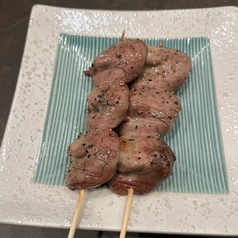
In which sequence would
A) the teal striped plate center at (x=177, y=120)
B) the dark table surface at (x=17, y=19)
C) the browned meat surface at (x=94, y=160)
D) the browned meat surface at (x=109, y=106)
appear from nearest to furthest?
the browned meat surface at (x=94, y=160), the browned meat surface at (x=109, y=106), the teal striped plate center at (x=177, y=120), the dark table surface at (x=17, y=19)

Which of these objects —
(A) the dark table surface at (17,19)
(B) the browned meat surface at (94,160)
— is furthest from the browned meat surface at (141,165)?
(A) the dark table surface at (17,19)

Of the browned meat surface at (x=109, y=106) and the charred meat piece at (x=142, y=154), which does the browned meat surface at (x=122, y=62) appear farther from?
the charred meat piece at (x=142, y=154)

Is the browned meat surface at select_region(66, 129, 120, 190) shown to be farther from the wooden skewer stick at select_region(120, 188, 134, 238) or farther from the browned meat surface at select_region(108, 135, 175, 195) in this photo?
the wooden skewer stick at select_region(120, 188, 134, 238)

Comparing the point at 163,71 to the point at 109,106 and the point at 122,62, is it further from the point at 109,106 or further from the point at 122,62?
the point at 109,106

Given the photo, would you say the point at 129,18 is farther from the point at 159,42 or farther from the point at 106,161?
the point at 106,161

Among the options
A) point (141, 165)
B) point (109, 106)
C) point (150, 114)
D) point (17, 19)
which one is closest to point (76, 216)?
point (141, 165)
